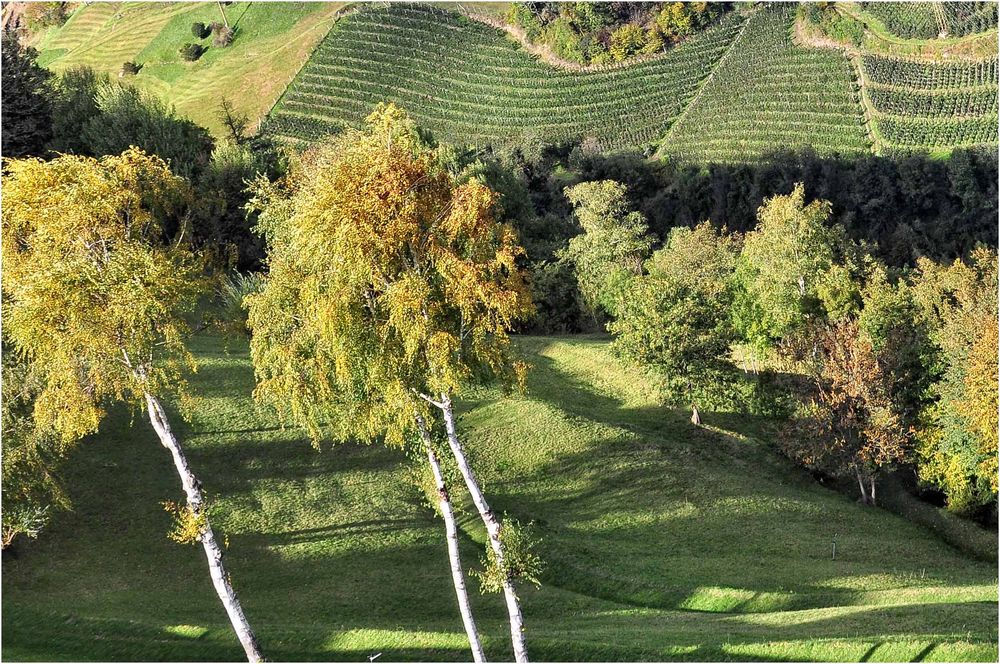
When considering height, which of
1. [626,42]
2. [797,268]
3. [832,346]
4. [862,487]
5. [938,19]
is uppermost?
[626,42]

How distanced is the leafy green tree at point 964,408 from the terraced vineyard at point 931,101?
76.3 m

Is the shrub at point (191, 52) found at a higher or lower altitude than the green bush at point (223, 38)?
lower

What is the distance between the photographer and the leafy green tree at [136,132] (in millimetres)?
69188

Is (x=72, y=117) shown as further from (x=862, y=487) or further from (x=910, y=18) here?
(x=910, y=18)

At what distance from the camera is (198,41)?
13875 centimetres

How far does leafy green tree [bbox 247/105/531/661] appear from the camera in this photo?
19.0 m

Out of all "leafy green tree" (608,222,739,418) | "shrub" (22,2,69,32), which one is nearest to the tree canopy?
"leafy green tree" (608,222,739,418)

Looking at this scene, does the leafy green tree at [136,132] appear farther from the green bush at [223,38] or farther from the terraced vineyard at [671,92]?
the green bush at [223,38]

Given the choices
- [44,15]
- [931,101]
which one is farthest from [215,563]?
[44,15]

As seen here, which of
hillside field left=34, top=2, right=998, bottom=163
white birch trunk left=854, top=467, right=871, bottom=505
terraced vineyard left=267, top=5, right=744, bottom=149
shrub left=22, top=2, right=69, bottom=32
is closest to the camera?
white birch trunk left=854, top=467, right=871, bottom=505

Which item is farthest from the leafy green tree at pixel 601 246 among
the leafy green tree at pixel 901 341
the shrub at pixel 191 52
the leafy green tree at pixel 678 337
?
the shrub at pixel 191 52

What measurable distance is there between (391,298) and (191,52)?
133119mm

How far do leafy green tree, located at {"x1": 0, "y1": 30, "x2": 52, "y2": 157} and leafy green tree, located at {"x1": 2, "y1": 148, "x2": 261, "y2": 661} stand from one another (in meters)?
48.9

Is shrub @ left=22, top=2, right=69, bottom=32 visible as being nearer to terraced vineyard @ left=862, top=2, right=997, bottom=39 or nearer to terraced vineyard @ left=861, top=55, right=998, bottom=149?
terraced vineyard @ left=861, top=55, right=998, bottom=149
